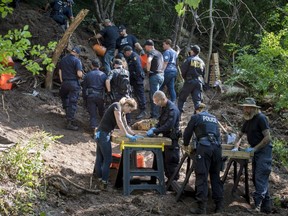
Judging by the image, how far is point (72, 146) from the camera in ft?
36.2

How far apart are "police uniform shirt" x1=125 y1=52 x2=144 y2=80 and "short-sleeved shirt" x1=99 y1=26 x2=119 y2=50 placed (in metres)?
1.74

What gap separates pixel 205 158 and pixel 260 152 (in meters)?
1.21

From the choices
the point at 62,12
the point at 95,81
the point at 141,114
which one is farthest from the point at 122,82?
the point at 62,12

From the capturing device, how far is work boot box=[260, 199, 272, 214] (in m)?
8.61

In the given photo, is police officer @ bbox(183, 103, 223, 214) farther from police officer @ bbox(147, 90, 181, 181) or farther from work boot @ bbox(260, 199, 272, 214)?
work boot @ bbox(260, 199, 272, 214)

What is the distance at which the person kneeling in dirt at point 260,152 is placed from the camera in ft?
28.1

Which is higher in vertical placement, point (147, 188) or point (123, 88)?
point (123, 88)

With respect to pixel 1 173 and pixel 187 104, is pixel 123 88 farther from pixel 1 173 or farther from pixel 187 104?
pixel 1 173

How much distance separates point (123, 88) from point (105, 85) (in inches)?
19.0

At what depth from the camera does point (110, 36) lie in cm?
1478

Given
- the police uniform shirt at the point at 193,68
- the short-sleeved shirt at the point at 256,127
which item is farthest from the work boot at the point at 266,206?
the police uniform shirt at the point at 193,68

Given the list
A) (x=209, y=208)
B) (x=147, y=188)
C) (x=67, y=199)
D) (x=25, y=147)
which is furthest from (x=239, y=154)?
(x=25, y=147)

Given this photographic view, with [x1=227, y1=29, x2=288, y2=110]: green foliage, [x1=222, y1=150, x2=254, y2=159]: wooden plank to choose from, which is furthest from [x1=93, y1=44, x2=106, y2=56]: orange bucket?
[x1=222, y1=150, x2=254, y2=159]: wooden plank

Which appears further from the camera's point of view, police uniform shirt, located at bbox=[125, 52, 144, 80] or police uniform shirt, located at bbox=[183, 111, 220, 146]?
police uniform shirt, located at bbox=[125, 52, 144, 80]
